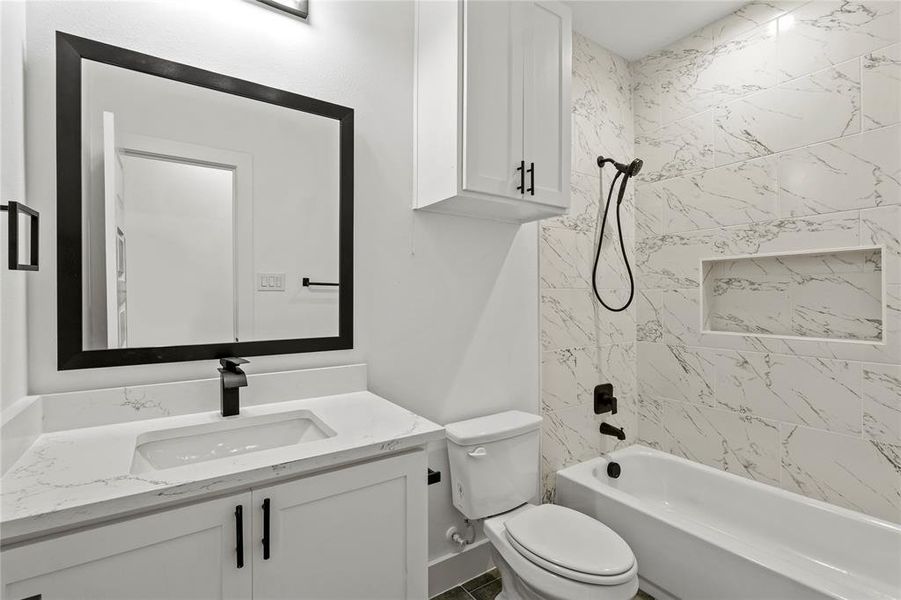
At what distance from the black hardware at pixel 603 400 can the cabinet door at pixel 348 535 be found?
1.51 metres

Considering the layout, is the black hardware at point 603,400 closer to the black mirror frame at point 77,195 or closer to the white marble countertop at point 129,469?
the white marble countertop at point 129,469

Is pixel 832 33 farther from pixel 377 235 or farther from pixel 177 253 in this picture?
pixel 177 253

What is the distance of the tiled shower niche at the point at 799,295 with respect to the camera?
1.84 metres

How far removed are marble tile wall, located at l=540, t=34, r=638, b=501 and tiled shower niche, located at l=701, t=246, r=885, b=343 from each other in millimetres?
487

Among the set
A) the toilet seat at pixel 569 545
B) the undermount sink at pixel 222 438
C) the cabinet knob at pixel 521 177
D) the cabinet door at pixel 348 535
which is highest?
the cabinet knob at pixel 521 177

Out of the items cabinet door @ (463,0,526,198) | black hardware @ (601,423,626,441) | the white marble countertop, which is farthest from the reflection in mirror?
black hardware @ (601,423,626,441)

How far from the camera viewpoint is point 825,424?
75.2 inches

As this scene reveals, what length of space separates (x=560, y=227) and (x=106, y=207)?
1.91 m

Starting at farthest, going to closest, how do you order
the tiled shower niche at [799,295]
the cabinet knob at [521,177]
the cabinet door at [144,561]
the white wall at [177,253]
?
the tiled shower niche at [799,295], the cabinet knob at [521,177], the white wall at [177,253], the cabinet door at [144,561]

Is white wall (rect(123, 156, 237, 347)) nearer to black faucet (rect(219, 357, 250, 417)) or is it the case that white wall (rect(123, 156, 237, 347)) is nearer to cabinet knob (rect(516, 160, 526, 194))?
black faucet (rect(219, 357, 250, 417))

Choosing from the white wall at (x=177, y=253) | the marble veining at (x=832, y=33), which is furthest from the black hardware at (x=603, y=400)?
the white wall at (x=177, y=253)

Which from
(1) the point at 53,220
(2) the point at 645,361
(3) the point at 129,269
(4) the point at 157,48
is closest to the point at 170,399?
(3) the point at 129,269

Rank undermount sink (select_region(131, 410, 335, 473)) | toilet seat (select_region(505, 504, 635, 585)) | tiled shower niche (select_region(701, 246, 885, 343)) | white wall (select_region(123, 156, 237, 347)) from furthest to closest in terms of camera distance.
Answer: tiled shower niche (select_region(701, 246, 885, 343))
toilet seat (select_region(505, 504, 635, 585))
white wall (select_region(123, 156, 237, 347))
undermount sink (select_region(131, 410, 335, 473))

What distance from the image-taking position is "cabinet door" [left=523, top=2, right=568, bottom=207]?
1727 millimetres
